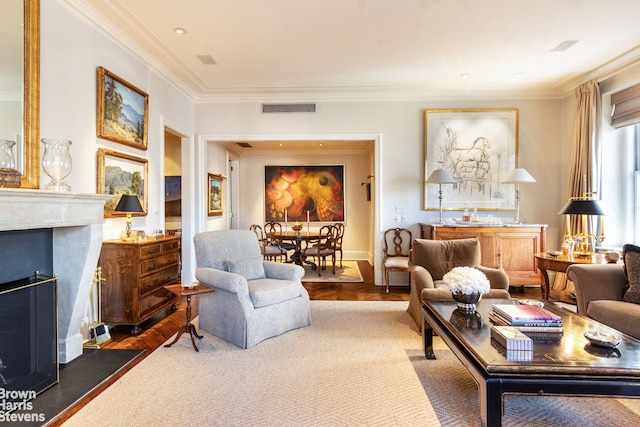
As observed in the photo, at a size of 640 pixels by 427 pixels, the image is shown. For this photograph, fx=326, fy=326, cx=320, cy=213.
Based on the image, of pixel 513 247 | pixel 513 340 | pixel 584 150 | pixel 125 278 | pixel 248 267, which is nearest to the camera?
pixel 513 340

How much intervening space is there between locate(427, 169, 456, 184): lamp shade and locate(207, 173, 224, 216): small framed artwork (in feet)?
12.4

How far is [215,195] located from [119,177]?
2.74m

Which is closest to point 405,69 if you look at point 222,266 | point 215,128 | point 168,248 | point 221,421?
point 215,128

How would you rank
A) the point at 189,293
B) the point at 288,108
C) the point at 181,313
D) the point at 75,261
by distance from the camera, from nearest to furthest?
1. the point at 75,261
2. the point at 189,293
3. the point at 181,313
4. the point at 288,108

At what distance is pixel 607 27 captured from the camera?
3324 mm

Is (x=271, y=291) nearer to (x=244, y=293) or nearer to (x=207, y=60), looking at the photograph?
(x=244, y=293)

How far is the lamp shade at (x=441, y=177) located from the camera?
471 cm

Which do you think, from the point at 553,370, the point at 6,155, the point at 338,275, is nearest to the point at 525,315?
the point at 553,370

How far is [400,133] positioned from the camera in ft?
17.1

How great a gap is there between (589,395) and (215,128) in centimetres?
534

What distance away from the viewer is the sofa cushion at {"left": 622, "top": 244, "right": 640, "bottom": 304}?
2.61 metres

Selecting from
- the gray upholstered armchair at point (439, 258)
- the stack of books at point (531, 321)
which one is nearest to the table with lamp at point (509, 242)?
the gray upholstered armchair at point (439, 258)

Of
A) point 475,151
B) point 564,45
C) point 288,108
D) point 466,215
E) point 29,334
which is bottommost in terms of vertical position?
point 29,334

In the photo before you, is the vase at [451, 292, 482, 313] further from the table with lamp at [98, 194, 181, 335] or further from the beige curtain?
the beige curtain
